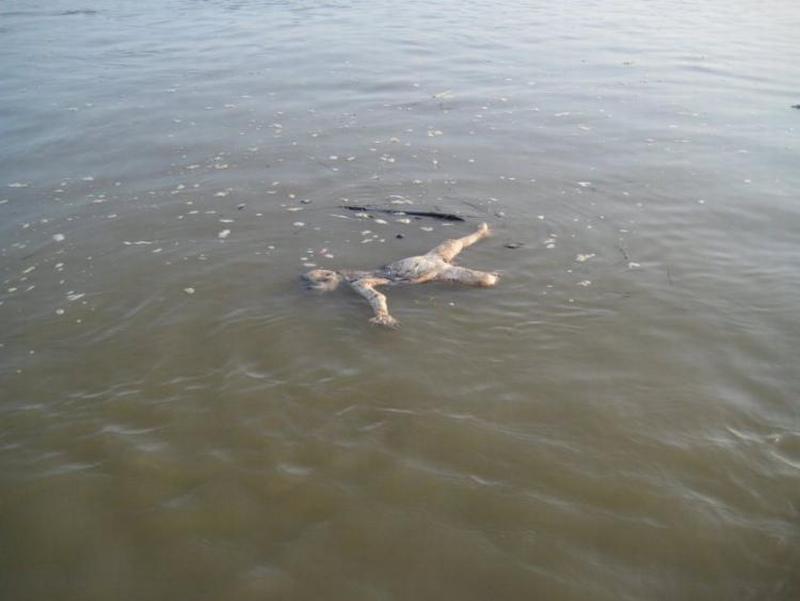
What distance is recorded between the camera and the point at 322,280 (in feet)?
24.1

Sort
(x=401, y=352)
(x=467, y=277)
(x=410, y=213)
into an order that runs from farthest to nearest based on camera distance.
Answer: (x=410, y=213) → (x=467, y=277) → (x=401, y=352)

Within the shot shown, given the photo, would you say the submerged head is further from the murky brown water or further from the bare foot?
the bare foot

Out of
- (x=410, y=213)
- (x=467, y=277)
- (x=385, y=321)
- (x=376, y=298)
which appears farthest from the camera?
(x=410, y=213)

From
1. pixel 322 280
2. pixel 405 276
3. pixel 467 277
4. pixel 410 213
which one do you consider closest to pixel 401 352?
pixel 405 276

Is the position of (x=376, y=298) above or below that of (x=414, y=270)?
below

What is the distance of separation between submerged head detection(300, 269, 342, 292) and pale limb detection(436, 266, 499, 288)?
1.19m

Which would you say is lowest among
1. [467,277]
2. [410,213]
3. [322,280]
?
[322,280]

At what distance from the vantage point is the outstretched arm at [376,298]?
6.71 metres

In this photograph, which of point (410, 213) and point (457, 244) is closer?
point (457, 244)

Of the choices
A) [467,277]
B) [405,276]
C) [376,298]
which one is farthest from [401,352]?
[467,277]

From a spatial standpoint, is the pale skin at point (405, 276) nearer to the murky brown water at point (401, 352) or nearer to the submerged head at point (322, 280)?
the submerged head at point (322, 280)

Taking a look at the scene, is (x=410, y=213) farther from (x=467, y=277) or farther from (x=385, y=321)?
(x=385, y=321)

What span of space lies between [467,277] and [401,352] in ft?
4.70

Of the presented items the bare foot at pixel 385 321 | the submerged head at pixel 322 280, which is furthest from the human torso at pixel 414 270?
the bare foot at pixel 385 321
